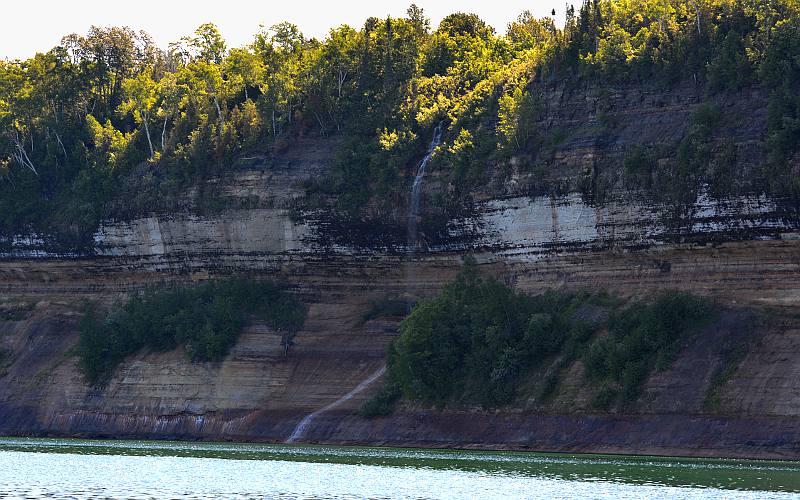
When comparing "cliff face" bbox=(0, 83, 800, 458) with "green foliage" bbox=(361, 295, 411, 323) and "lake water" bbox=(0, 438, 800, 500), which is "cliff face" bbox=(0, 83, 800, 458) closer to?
"green foliage" bbox=(361, 295, 411, 323)

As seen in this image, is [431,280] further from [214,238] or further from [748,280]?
[748,280]

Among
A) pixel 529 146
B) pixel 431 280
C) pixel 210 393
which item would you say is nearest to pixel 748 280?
pixel 529 146

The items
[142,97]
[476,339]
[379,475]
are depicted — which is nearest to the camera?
[379,475]

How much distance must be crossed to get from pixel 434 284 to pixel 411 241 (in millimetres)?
2638

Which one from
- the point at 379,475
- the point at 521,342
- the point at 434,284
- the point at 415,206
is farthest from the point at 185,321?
the point at 379,475

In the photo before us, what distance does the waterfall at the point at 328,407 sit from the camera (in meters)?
75.9

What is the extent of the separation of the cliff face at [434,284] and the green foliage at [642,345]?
73 centimetres

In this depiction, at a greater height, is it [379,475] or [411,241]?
[411,241]

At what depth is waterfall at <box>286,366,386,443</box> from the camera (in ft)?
249

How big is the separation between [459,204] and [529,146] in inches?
186

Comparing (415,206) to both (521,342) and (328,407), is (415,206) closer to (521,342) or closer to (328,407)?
(328,407)

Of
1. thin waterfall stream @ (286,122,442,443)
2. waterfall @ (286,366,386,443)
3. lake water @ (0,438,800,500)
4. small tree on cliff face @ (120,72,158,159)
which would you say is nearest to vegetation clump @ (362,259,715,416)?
waterfall @ (286,366,386,443)

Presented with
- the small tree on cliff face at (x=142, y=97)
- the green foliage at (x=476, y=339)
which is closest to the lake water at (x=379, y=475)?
the green foliage at (x=476, y=339)

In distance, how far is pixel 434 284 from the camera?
81188mm
